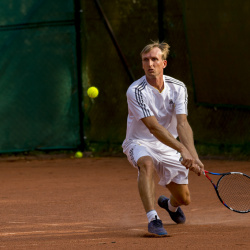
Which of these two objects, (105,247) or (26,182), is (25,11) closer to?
(26,182)

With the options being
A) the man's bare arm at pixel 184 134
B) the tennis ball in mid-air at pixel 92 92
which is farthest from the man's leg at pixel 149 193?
the tennis ball in mid-air at pixel 92 92

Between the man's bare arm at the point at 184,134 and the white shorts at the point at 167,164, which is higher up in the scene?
the man's bare arm at the point at 184,134

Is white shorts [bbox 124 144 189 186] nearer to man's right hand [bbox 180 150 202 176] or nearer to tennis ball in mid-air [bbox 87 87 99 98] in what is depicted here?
man's right hand [bbox 180 150 202 176]

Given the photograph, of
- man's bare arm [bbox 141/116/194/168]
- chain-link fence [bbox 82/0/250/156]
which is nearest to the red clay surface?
man's bare arm [bbox 141/116/194/168]

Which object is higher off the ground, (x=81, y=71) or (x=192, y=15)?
(x=192, y=15)

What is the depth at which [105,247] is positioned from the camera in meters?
4.45

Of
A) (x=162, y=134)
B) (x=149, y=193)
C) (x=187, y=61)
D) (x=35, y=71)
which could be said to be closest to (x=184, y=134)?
(x=162, y=134)

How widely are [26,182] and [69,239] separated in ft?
11.0

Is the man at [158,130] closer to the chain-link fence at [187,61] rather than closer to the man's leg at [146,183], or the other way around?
the man's leg at [146,183]

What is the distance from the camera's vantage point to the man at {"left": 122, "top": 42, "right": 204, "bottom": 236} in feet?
16.4

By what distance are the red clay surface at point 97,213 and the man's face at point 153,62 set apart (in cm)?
115

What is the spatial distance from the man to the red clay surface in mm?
339

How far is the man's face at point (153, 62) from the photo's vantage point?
16.8 feet

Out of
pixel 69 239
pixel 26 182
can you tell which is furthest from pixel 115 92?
pixel 69 239
